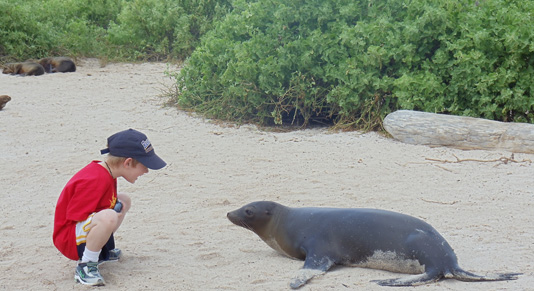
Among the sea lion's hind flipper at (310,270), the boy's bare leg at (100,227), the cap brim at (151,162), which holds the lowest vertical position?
the sea lion's hind flipper at (310,270)

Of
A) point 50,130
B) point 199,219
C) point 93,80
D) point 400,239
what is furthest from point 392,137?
point 93,80

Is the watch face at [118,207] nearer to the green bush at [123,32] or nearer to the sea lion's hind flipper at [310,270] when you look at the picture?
the sea lion's hind flipper at [310,270]

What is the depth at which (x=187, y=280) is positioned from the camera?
14.5 feet

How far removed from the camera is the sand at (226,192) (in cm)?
455

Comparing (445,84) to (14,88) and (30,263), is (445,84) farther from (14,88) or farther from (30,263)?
(14,88)

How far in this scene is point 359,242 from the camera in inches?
177

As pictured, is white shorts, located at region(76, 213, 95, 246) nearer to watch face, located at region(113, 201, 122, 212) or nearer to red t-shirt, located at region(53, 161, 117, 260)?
red t-shirt, located at region(53, 161, 117, 260)

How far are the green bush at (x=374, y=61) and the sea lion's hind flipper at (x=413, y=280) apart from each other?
13.8 ft

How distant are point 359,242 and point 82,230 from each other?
1804mm

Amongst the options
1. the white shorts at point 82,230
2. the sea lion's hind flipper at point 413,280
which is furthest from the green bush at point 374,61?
the white shorts at point 82,230

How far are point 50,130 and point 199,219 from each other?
4.14 m

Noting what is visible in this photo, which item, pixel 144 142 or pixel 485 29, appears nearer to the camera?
pixel 144 142

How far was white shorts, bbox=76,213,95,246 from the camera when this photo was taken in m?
4.37

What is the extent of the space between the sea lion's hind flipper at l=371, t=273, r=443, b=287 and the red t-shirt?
1.84 metres
